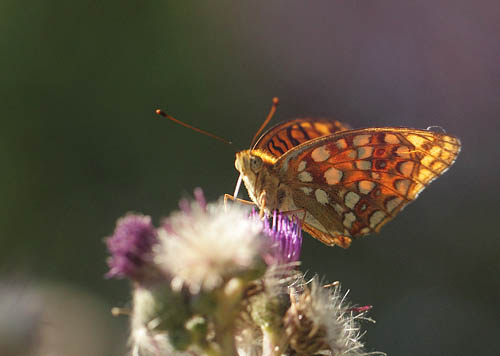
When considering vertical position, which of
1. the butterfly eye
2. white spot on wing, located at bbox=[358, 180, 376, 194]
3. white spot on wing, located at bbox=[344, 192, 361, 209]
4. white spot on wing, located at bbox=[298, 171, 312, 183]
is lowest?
white spot on wing, located at bbox=[344, 192, 361, 209]

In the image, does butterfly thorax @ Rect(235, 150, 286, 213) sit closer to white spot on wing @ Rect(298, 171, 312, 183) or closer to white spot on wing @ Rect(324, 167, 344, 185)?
white spot on wing @ Rect(298, 171, 312, 183)

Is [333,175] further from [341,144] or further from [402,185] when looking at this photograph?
[402,185]

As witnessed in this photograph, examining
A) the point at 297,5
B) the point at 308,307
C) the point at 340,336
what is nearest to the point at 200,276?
the point at 308,307

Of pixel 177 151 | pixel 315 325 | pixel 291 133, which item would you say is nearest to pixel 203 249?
pixel 315 325

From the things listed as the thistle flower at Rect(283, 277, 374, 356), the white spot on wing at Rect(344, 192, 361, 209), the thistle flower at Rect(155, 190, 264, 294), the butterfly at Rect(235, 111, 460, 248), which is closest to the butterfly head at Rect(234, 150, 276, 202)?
the butterfly at Rect(235, 111, 460, 248)

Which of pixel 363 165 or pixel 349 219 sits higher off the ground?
pixel 363 165

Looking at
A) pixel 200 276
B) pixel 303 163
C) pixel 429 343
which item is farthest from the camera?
pixel 429 343

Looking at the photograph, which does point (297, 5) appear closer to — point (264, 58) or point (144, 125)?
point (264, 58)
